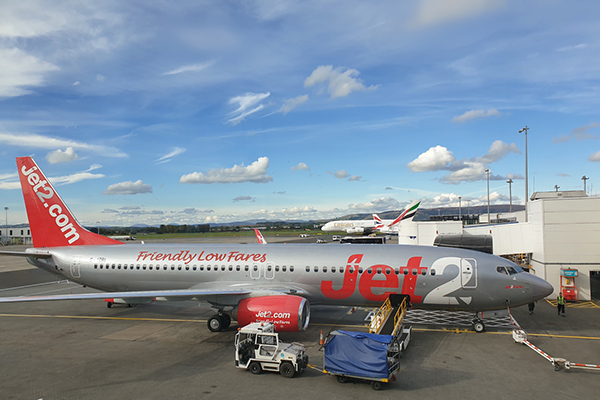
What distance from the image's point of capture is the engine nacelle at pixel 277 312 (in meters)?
18.1

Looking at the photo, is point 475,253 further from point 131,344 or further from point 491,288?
point 131,344

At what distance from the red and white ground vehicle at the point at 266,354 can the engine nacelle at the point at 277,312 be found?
2268 millimetres

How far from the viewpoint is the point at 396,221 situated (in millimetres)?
100312

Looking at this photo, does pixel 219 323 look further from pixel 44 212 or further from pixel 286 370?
pixel 44 212

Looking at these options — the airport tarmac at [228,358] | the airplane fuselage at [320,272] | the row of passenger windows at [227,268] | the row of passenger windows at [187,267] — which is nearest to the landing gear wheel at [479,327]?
the airport tarmac at [228,358]

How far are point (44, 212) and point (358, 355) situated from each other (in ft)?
76.2

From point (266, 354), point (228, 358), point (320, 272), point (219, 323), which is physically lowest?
point (228, 358)

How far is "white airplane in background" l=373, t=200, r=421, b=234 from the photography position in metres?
83.6

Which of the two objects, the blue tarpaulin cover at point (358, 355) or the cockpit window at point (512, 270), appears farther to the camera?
the cockpit window at point (512, 270)

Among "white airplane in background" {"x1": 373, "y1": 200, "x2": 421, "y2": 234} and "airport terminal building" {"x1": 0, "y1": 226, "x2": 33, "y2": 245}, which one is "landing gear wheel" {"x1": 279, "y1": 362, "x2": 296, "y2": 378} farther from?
"airport terminal building" {"x1": 0, "y1": 226, "x2": 33, "y2": 245}

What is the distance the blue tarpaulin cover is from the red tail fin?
66.0 ft

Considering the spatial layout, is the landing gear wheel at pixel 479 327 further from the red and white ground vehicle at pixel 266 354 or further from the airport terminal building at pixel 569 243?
the airport terminal building at pixel 569 243

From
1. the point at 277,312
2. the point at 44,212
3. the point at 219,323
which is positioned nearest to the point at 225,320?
the point at 219,323

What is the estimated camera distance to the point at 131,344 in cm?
1914
